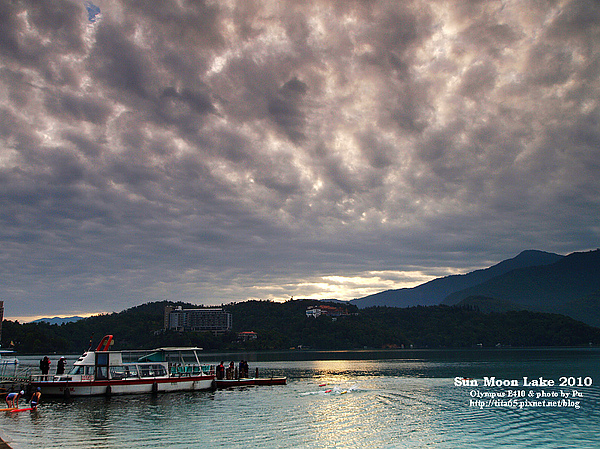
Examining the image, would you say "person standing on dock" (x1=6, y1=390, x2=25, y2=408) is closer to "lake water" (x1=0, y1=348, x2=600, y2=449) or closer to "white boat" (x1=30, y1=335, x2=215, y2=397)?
"lake water" (x1=0, y1=348, x2=600, y2=449)

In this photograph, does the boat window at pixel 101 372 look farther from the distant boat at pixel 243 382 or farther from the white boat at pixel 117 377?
the distant boat at pixel 243 382

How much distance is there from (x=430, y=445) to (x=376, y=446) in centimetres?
335

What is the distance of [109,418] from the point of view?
37.3 meters

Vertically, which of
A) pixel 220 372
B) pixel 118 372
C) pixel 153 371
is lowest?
pixel 220 372

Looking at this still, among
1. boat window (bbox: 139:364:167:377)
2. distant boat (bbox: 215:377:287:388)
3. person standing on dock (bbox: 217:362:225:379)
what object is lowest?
distant boat (bbox: 215:377:287:388)

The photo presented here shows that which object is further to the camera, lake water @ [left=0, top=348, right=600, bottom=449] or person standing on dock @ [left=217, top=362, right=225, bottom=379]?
person standing on dock @ [left=217, top=362, right=225, bottom=379]

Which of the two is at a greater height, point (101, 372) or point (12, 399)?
point (101, 372)

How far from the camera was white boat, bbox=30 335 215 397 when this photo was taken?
48719 millimetres

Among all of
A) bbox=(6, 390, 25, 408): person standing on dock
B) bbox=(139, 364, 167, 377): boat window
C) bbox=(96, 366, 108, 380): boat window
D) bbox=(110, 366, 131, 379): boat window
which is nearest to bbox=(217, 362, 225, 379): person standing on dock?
bbox=(139, 364, 167, 377): boat window

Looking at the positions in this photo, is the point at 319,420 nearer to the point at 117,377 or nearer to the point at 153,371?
the point at 117,377

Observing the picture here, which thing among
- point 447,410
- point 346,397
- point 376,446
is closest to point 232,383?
point 346,397

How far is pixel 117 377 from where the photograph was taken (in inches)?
2046

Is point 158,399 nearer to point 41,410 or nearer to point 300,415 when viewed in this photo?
point 41,410

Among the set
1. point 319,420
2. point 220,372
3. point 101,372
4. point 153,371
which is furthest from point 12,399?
point 319,420
